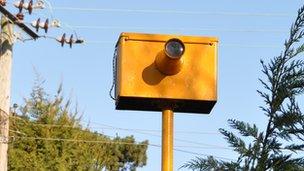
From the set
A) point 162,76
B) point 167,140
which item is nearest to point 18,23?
point 162,76

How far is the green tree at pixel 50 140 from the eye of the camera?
17.5 m

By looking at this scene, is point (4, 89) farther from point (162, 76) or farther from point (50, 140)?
point (162, 76)

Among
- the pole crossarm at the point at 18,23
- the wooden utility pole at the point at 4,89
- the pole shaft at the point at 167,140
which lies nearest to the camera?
the pole shaft at the point at 167,140

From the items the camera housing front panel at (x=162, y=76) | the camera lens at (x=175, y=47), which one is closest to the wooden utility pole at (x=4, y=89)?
the camera housing front panel at (x=162, y=76)

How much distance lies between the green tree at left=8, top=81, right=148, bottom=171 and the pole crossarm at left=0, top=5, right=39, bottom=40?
2.19 meters

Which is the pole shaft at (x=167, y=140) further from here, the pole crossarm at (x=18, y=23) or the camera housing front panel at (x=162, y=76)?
the pole crossarm at (x=18, y=23)

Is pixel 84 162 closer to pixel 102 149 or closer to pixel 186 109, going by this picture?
pixel 102 149

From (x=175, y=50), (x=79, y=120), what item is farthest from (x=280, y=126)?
(x=79, y=120)

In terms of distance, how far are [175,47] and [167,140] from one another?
49cm

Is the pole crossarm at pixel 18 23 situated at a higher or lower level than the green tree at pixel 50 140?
higher

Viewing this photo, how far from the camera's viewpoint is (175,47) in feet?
13.0

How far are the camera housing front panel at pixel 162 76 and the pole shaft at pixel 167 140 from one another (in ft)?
0.16

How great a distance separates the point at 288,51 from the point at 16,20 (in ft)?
42.7

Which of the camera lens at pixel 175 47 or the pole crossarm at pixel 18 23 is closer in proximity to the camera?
the camera lens at pixel 175 47
